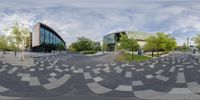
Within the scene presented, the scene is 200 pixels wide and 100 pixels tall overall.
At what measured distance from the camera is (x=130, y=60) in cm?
636

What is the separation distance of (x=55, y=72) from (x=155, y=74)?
3150mm

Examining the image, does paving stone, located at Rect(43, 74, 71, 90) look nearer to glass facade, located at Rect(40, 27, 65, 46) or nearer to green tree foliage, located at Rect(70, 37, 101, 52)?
green tree foliage, located at Rect(70, 37, 101, 52)

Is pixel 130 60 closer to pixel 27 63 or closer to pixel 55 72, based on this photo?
pixel 55 72

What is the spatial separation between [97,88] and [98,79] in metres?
0.67

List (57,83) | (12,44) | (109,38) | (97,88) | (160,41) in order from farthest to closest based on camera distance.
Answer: (12,44) < (160,41) < (109,38) < (57,83) < (97,88)

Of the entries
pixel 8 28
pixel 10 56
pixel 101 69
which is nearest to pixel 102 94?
pixel 101 69

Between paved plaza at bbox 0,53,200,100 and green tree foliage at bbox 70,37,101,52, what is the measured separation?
0.27 meters

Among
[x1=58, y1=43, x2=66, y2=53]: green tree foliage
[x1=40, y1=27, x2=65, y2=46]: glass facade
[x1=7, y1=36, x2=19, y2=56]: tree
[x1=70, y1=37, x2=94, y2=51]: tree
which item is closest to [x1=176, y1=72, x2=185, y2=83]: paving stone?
[x1=70, y1=37, x2=94, y2=51]: tree

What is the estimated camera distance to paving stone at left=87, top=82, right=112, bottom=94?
4.98 meters

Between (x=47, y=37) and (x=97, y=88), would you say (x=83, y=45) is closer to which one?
(x=47, y=37)

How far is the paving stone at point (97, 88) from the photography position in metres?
4.98

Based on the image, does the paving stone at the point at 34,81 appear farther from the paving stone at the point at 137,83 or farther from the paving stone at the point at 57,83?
the paving stone at the point at 137,83

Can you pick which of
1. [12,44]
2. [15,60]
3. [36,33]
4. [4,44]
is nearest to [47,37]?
[36,33]

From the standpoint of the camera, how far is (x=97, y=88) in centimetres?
524
